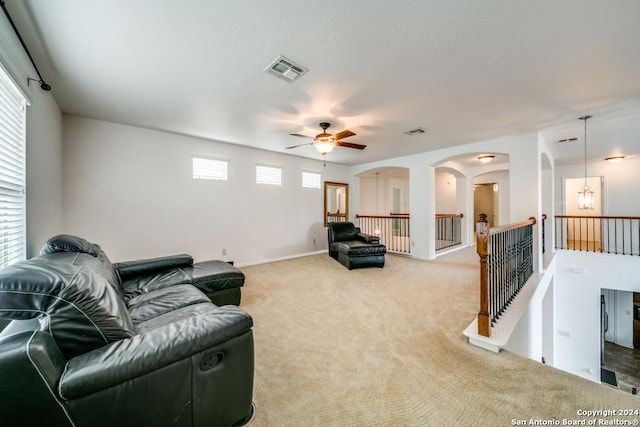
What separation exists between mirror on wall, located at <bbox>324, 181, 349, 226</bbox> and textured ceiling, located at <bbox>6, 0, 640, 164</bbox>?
10.2 feet

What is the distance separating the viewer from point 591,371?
17.6 ft

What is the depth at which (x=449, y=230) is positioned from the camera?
299 inches

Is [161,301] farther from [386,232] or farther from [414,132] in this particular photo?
[386,232]

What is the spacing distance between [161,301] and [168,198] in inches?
108

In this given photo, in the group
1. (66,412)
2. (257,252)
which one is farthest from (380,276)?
(66,412)

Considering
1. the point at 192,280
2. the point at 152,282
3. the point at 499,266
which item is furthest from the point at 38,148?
the point at 499,266

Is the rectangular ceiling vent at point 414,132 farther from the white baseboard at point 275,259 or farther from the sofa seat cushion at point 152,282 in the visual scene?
the sofa seat cushion at point 152,282

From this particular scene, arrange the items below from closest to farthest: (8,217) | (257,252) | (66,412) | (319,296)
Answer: (66,412), (8,217), (319,296), (257,252)

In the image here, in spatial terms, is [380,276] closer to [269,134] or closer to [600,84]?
[269,134]

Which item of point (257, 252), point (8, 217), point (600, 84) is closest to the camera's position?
point (8, 217)

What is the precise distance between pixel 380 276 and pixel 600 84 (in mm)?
3519

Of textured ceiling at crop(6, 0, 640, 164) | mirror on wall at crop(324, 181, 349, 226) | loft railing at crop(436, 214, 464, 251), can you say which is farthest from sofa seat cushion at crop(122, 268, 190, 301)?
loft railing at crop(436, 214, 464, 251)

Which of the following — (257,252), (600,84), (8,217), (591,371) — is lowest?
(591,371)

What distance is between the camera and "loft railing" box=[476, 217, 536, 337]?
87.0 inches
